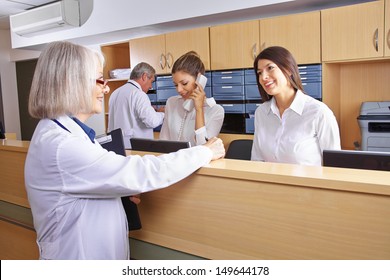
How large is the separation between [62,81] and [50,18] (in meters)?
4.26

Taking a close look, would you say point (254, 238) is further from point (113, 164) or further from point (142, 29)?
point (142, 29)

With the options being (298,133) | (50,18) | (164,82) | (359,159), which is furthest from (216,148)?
(50,18)

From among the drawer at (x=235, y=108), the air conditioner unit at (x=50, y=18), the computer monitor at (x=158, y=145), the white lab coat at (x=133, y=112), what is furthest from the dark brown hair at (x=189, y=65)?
the air conditioner unit at (x=50, y=18)

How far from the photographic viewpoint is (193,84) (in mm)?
2463

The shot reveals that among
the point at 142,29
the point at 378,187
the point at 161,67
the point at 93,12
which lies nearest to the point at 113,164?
the point at 378,187

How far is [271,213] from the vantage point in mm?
1054

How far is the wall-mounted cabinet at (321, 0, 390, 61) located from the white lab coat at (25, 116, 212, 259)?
224cm

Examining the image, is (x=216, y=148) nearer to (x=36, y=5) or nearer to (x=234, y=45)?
(x=234, y=45)

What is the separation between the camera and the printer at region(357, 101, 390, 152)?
2.94 m

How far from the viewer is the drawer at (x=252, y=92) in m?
3.54

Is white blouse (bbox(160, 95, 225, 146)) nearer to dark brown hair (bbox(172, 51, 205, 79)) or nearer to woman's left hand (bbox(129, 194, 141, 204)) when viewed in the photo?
dark brown hair (bbox(172, 51, 205, 79))

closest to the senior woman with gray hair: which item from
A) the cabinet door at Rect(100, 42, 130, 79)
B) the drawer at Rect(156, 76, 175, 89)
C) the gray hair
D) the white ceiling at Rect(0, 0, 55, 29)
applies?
the gray hair
